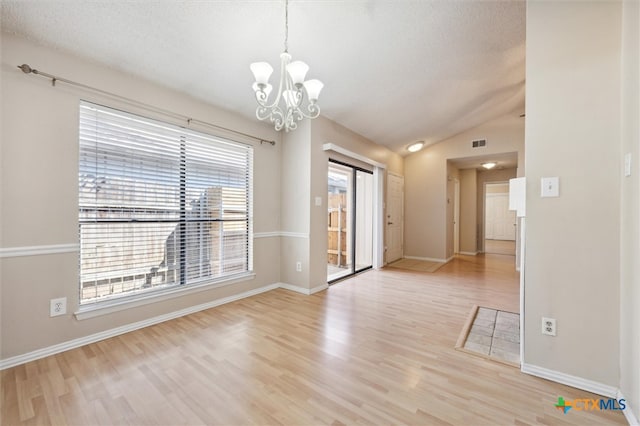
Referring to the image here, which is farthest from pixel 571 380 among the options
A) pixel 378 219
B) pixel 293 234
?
pixel 378 219

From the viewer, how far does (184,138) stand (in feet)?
9.73

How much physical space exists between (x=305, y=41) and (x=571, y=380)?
127 inches

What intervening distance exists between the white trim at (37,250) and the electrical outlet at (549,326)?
3579mm

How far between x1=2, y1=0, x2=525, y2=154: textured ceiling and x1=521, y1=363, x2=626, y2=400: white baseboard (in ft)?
9.33

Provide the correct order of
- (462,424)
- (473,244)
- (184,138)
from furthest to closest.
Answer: (473,244) → (184,138) → (462,424)

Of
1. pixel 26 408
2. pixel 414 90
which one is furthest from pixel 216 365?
pixel 414 90

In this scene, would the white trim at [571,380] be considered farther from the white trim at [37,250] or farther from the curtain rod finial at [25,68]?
the curtain rod finial at [25,68]

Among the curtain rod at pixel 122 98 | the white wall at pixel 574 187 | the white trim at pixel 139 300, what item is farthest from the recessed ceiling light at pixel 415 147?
the white trim at pixel 139 300

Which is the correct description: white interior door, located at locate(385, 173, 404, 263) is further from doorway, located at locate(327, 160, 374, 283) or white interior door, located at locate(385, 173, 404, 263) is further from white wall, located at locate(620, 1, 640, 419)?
white wall, located at locate(620, 1, 640, 419)

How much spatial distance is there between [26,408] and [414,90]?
4.49m

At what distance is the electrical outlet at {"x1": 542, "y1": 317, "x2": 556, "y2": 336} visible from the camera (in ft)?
5.81

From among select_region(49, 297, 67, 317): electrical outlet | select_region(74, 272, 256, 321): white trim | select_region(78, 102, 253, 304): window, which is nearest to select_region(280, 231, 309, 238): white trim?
select_region(78, 102, 253, 304): window

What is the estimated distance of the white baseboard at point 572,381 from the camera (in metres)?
1.62

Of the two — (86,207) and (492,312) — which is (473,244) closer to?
(492,312)
